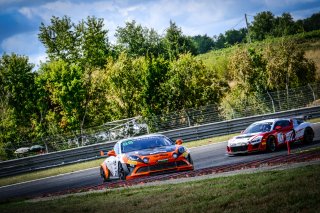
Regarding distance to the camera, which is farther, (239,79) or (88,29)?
(88,29)

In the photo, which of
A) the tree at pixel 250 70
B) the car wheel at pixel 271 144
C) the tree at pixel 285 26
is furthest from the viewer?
the tree at pixel 285 26

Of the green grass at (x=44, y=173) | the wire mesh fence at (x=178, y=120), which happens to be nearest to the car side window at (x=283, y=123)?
the green grass at (x=44, y=173)

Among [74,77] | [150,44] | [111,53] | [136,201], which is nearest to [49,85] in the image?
[74,77]

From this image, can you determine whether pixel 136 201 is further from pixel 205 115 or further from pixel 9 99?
pixel 9 99

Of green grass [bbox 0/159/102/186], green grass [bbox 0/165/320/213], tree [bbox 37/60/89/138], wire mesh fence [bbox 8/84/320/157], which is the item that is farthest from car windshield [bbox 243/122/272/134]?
tree [bbox 37/60/89/138]

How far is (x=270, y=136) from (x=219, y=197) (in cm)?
943

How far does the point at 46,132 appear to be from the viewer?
43.6 m

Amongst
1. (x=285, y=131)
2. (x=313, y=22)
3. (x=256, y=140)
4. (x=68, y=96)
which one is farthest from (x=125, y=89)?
(x=313, y=22)

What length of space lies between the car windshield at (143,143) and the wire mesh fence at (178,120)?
1425 cm

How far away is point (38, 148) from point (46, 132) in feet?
51.0

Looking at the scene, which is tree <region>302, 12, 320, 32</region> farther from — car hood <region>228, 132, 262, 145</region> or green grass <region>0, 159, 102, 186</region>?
car hood <region>228, 132, 262, 145</region>

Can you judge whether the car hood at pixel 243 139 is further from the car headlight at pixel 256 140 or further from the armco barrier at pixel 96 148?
the armco barrier at pixel 96 148

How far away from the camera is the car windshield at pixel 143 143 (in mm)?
14344

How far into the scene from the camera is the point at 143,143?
1459cm
